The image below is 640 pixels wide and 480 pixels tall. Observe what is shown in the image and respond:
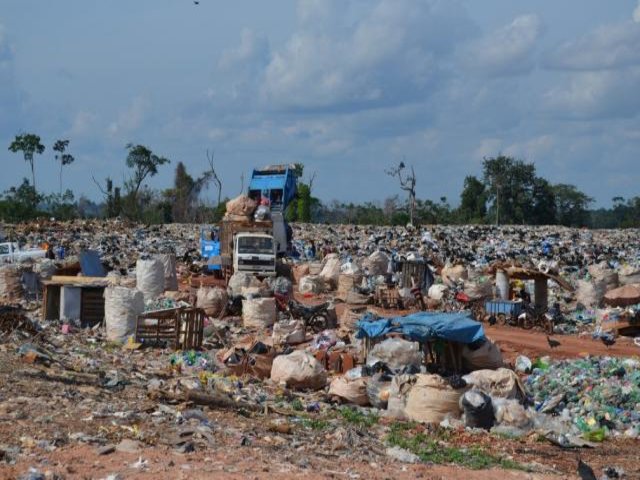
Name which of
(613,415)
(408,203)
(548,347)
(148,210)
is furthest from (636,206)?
(613,415)

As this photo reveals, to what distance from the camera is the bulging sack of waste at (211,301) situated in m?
17.7

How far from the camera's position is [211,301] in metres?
17.8

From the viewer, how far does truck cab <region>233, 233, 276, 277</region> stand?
76.6ft

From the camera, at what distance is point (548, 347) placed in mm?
15852

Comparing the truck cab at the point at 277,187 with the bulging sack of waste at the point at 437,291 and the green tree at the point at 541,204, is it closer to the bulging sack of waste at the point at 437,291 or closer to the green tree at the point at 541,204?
the bulging sack of waste at the point at 437,291

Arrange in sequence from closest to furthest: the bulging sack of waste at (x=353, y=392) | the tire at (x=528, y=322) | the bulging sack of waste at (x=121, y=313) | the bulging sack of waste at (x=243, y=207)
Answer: the bulging sack of waste at (x=353, y=392) → the bulging sack of waste at (x=121, y=313) → the tire at (x=528, y=322) → the bulging sack of waste at (x=243, y=207)

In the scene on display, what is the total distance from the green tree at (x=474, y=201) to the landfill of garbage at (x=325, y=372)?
36699 millimetres

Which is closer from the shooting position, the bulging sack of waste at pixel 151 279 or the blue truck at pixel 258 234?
the bulging sack of waste at pixel 151 279

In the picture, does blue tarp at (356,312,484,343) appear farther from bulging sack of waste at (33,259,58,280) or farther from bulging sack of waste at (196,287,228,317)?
bulging sack of waste at (33,259,58,280)

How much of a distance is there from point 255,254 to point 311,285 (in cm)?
156

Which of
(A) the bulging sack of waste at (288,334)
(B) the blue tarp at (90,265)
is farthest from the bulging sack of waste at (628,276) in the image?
(B) the blue tarp at (90,265)

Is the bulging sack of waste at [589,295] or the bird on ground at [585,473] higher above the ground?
the bulging sack of waste at [589,295]

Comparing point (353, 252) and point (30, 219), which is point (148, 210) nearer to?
point (30, 219)

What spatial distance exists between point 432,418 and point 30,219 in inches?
1583
